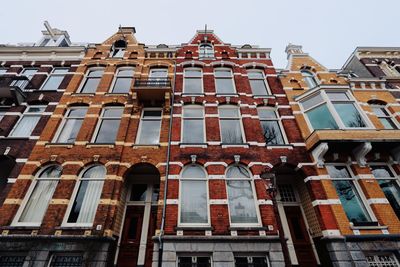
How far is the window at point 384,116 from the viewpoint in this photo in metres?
13.4

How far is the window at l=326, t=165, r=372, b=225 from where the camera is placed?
984cm

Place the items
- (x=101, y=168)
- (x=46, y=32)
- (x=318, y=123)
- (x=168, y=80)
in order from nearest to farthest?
(x=101, y=168), (x=318, y=123), (x=168, y=80), (x=46, y=32)

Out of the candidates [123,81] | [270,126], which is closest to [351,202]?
[270,126]

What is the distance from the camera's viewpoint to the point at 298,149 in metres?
11.8

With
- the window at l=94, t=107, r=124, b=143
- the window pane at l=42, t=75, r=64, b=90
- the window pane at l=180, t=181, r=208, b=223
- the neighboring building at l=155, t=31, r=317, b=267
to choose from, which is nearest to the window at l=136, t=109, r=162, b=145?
the neighboring building at l=155, t=31, r=317, b=267

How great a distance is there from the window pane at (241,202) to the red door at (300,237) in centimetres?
270

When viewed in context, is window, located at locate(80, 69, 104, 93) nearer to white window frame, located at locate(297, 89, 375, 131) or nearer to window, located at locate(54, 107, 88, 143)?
window, located at locate(54, 107, 88, 143)

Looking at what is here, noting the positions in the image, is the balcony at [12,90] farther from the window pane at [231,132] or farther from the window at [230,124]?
the window pane at [231,132]

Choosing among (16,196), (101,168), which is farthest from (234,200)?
(16,196)

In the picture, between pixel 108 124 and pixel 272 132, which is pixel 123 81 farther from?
pixel 272 132

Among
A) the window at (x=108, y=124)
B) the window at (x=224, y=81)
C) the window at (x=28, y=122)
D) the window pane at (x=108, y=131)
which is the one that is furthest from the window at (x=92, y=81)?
the window at (x=224, y=81)

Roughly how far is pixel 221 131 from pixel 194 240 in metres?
6.08

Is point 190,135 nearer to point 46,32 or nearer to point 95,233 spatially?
point 95,233

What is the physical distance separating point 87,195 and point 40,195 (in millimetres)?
2316
